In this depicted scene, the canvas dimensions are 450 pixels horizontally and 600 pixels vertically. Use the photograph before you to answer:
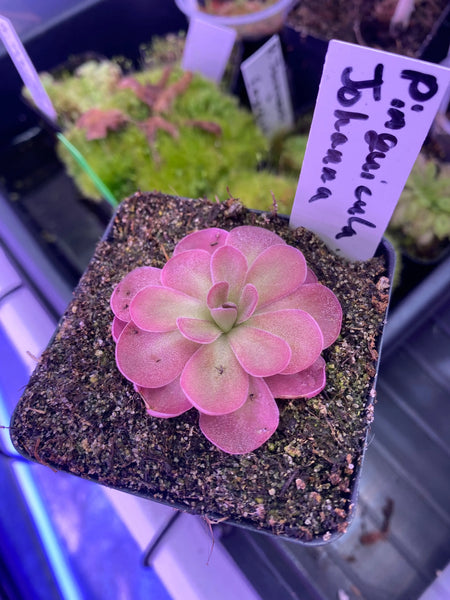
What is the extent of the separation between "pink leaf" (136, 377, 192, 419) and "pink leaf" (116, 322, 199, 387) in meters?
0.02

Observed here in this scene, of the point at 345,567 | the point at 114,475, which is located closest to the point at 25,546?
the point at 114,475

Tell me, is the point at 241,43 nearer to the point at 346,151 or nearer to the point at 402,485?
the point at 346,151

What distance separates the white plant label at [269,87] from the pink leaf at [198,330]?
0.77m

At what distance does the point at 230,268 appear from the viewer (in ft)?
2.39

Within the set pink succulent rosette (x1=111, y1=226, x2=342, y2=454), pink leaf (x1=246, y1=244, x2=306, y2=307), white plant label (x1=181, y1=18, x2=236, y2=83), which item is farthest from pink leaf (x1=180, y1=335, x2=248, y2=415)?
white plant label (x1=181, y1=18, x2=236, y2=83)

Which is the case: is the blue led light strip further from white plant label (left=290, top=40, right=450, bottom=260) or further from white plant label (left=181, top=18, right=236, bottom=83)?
white plant label (left=181, top=18, right=236, bottom=83)

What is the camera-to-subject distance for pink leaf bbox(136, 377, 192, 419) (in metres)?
0.68

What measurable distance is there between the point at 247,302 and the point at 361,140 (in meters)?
0.30

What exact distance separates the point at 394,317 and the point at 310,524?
1.71 ft

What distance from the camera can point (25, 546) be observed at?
83 cm

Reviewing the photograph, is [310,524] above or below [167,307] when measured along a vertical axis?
below

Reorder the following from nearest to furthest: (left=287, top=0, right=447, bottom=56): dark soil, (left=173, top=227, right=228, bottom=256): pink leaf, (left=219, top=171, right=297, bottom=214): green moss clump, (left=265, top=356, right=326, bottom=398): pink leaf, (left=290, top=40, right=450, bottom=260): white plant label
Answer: (left=290, top=40, right=450, bottom=260): white plant label, (left=265, top=356, right=326, bottom=398): pink leaf, (left=173, top=227, right=228, bottom=256): pink leaf, (left=219, top=171, right=297, bottom=214): green moss clump, (left=287, top=0, right=447, bottom=56): dark soil

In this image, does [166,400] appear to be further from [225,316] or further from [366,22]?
[366,22]

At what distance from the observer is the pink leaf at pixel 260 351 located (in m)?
0.65
